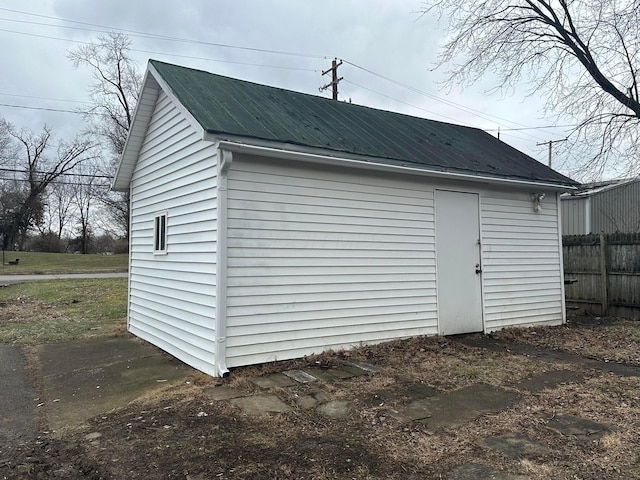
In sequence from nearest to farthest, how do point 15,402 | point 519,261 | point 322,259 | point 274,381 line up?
1. point 15,402
2. point 274,381
3. point 322,259
4. point 519,261

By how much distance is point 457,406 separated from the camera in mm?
4078

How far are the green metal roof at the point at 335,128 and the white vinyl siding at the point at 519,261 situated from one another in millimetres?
576

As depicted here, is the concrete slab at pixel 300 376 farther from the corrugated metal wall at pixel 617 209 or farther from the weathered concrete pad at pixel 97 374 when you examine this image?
the corrugated metal wall at pixel 617 209

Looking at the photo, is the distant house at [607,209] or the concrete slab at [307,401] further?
the distant house at [607,209]

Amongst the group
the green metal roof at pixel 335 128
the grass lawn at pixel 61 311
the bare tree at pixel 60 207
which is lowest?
the grass lawn at pixel 61 311

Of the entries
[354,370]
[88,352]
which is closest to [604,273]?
[354,370]

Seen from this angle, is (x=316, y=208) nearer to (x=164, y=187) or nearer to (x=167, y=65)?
(x=164, y=187)

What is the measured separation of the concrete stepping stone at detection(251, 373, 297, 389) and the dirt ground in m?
0.10

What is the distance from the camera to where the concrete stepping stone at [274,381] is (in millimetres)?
4695

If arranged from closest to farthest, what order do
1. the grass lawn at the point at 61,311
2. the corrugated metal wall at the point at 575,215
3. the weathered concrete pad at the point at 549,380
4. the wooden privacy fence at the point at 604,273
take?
the weathered concrete pad at the point at 549,380
the grass lawn at the point at 61,311
the wooden privacy fence at the point at 604,273
the corrugated metal wall at the point at 575,215

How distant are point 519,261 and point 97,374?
6998 mm

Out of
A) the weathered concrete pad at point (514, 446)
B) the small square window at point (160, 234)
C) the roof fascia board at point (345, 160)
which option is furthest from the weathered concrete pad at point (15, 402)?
the weathered concrete pad at point (514, 446)

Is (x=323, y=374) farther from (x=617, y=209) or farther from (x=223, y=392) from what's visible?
(x=617, y=209)

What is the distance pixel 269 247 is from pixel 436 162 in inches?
124
